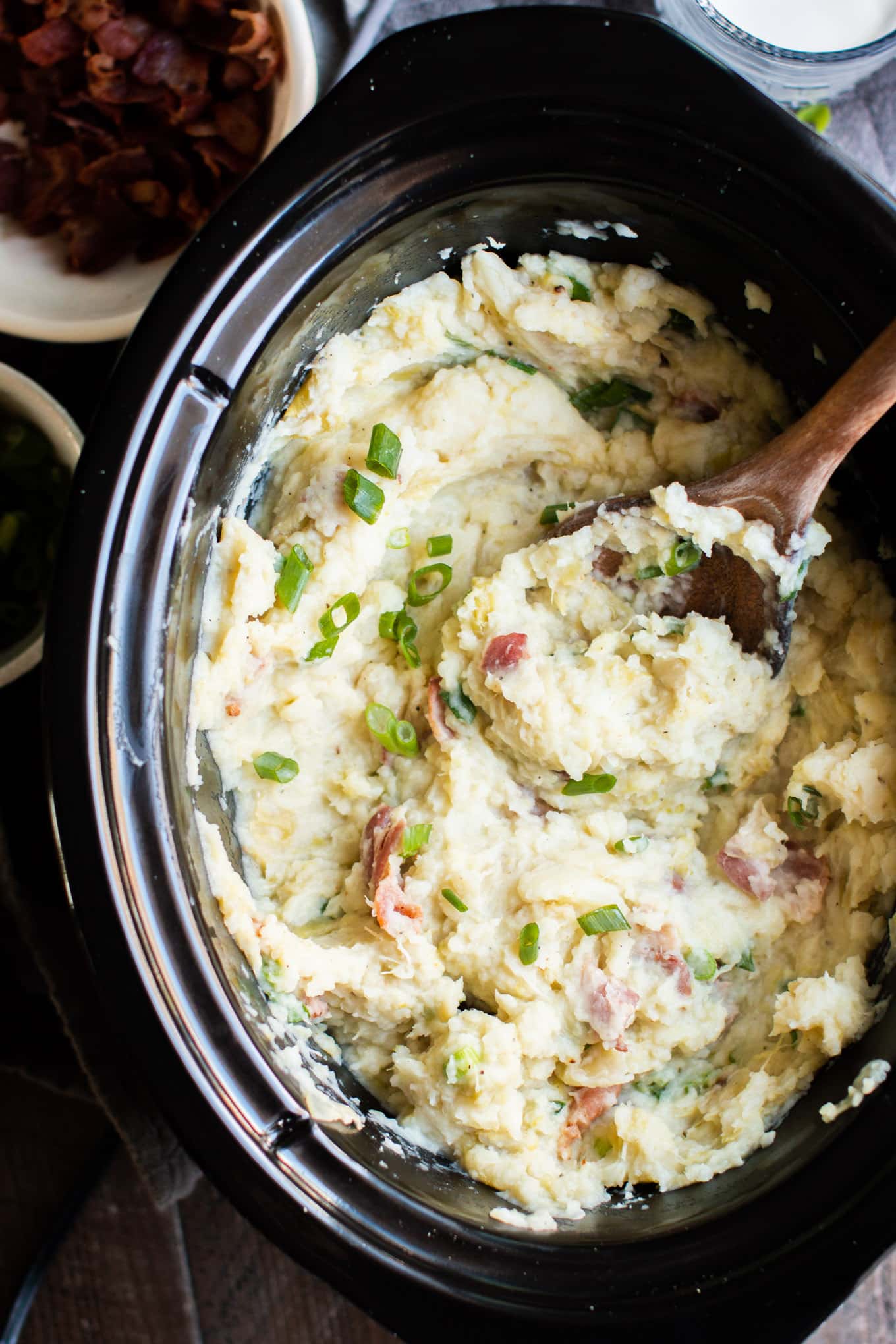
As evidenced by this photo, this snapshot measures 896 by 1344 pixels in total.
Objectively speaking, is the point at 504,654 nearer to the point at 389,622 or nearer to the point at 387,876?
the point at 389,622

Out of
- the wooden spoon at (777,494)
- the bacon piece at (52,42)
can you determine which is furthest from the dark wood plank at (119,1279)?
the bacon piece at (52,42)

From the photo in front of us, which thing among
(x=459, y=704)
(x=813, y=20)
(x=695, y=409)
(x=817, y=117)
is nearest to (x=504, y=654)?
(x=459, y=704)

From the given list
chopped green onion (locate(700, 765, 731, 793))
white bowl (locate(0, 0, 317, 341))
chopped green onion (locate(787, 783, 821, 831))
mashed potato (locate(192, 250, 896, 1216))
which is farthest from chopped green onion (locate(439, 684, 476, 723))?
white bowl (locate(0, 0, 317, 341))

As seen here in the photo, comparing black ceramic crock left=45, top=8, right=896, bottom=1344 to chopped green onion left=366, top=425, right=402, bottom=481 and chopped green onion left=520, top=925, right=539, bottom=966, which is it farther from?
chopped green onion left=520, top=925, right=539, bottom=966

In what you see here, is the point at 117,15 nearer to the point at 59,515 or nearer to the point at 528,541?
the point at 59,515

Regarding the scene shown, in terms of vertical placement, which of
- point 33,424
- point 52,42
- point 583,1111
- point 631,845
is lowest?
point 583,1111

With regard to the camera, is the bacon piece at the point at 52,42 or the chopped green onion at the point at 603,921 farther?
the bacon piece at the point at 52,42

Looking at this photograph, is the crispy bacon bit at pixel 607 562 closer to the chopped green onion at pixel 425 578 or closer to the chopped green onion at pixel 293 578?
the chopped green onion at pixel 425 578
